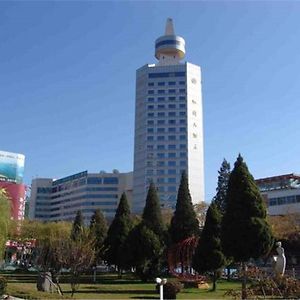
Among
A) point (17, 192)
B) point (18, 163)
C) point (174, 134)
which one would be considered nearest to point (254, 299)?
point (17, 192)

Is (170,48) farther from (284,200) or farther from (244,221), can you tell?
(244,221)

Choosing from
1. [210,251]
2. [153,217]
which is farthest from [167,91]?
[210,251]

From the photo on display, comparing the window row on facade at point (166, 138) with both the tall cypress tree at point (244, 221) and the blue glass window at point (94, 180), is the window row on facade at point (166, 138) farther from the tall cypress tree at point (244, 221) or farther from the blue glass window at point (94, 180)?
the tall cypress tree at point (244, 221)

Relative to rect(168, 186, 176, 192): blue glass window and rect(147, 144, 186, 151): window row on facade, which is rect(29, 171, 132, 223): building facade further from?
rect(147, 144, 186, 151): window row on facade

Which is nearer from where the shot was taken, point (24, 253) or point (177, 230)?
point (177, 230)

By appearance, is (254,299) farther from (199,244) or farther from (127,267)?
(127,267)

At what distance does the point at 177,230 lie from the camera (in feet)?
130

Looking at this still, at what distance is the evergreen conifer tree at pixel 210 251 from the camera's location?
1265 inches

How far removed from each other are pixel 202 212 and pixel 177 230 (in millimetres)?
33530

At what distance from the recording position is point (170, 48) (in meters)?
139

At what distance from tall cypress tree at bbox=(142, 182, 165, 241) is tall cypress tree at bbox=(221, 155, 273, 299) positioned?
34.9 feet

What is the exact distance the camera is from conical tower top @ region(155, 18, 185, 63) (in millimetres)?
139000

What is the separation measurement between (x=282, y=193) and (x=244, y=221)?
155ft

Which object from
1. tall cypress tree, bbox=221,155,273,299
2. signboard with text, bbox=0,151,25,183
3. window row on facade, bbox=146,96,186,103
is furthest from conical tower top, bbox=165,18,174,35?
tall cypress tree, bbox=221,155,273,299
